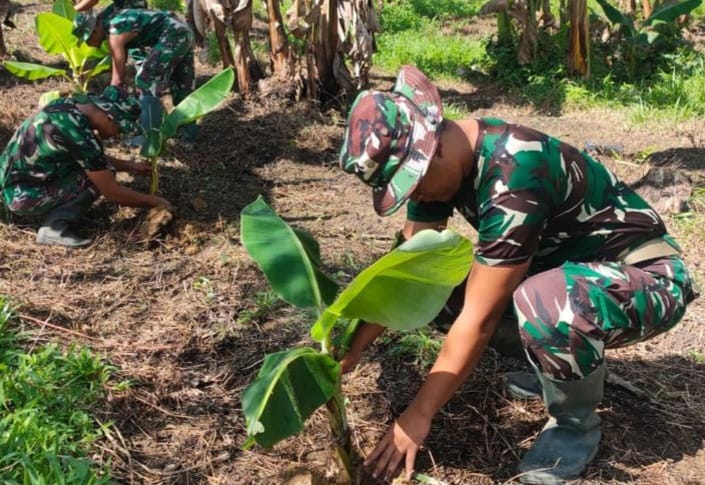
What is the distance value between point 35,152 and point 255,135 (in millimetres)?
1936

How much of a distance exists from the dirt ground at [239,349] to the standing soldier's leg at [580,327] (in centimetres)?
13

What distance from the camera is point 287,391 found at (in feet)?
5.74

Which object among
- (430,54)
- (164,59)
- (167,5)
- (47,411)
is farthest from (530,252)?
(167,5)

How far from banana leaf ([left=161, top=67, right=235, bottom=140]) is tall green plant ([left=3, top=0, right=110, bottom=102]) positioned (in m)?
1.31

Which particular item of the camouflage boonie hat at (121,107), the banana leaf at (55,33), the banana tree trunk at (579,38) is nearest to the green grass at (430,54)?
the banana tree trunk at (579,38)

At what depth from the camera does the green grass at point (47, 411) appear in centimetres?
197

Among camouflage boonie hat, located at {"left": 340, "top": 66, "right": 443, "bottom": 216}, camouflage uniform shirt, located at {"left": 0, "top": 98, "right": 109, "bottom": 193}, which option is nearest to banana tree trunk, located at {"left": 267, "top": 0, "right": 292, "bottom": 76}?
camouflage uniform shirt, located at {"left": 0, "top": 98, "right": 109, "bottom": 193}

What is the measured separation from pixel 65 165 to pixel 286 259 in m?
2.18

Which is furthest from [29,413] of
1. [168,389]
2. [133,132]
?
[133,132]

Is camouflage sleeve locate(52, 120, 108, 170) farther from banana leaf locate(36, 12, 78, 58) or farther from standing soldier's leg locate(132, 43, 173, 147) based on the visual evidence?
banana leaf locate(36, 12, 78, 58)

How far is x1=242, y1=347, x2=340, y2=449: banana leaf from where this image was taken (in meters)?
1.66

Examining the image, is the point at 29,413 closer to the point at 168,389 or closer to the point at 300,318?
the point at 168,389

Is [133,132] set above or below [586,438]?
above

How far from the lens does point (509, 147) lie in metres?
1.90
